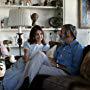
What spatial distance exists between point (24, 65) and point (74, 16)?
106 inches

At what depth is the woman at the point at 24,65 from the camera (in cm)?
293

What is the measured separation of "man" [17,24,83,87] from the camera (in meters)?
2.64

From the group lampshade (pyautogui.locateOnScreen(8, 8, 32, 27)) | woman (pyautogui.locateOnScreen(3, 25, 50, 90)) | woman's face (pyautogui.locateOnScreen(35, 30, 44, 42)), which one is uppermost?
lampshade (pyautogui.locateOnScreen(8, 8, 32, 27))

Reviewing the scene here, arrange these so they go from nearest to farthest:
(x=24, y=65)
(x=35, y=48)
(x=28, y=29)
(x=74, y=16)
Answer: (x=24, y=65), (x=35, y=48), (x=28, y=29), (x=74, y=16)

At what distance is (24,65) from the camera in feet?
10.2

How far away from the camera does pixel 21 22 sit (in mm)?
3424

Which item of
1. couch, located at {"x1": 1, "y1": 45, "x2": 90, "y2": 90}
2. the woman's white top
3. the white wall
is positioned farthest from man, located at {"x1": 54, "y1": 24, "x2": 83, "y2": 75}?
the white wall

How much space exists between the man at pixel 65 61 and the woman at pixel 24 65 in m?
0.08

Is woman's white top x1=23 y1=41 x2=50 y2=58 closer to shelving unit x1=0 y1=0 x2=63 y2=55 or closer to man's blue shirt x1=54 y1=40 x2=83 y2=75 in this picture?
man's blue shirt x1=54 y1=40 x2=83 y2=75

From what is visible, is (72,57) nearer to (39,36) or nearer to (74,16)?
(39,36)

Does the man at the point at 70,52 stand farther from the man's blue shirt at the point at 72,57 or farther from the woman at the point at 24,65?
the woman at the point at 24,65

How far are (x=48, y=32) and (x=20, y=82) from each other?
2.66 m

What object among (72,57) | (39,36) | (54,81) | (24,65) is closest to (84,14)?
(39,36)

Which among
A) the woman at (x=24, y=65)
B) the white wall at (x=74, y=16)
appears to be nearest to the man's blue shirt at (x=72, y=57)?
the woman at (x=24, y=65)
